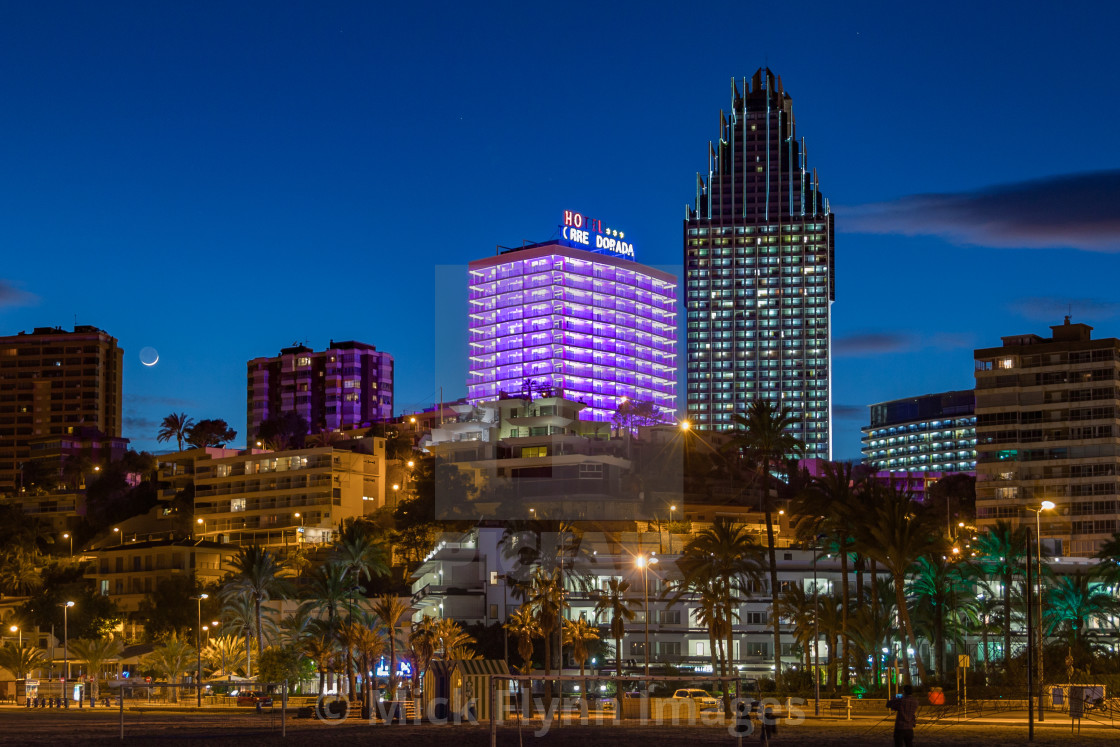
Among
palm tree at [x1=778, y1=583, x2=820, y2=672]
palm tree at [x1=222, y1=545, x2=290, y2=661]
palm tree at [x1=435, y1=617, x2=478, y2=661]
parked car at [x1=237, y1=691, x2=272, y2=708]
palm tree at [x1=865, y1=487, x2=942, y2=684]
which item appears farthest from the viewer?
palm tree at [x1=222, y1=545, x2=290, y2=661]

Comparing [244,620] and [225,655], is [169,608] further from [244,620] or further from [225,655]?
[244,620]

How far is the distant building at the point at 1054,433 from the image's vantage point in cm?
14775

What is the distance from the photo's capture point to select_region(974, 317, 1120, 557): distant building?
148 metres

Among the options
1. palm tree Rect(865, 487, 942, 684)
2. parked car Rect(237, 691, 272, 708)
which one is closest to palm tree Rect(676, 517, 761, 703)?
palm tree Rect(865, 487, 942, 684)

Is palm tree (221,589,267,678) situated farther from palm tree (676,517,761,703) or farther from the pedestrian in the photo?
the pedestrian

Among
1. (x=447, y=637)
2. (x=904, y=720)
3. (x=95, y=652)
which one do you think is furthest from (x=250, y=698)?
(x=904, y=720)

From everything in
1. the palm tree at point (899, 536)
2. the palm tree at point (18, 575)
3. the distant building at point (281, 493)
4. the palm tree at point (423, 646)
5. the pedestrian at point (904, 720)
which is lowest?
the palm tree at point (423, 646)

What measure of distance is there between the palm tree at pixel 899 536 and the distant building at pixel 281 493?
93196mm

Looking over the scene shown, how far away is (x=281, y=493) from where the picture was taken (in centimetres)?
16638

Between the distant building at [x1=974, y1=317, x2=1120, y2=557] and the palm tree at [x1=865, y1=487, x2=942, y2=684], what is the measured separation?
246ft

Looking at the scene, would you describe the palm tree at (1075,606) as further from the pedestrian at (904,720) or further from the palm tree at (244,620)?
the pedestrian at (904,720)

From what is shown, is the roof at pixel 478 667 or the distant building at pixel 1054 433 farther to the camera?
the distant building at pixel 1054 433

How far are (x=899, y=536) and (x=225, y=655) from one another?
57.4 meters

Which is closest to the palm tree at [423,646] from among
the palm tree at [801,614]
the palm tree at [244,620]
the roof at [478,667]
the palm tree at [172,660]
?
the palm tree at [244,620]
